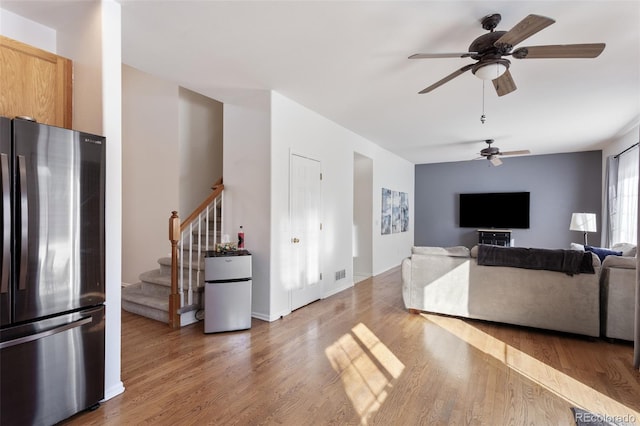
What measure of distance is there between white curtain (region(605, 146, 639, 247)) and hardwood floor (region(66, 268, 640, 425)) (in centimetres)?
308

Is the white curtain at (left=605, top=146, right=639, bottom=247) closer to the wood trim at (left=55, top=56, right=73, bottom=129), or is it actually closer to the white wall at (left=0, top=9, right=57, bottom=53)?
the wood trim at (left=55, top=56, right=73, bottom=129)

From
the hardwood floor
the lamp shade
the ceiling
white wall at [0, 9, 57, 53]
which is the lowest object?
the hardwood floor

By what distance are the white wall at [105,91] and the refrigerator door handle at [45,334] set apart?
7.9 inches

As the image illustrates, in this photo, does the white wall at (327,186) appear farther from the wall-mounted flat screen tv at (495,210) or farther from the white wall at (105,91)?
the wall-mounted flat screen tv at (495,210)

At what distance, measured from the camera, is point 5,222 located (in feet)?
5.61

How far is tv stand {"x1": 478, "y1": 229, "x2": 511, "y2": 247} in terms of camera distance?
25.7ft

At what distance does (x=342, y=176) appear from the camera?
17.7 feet

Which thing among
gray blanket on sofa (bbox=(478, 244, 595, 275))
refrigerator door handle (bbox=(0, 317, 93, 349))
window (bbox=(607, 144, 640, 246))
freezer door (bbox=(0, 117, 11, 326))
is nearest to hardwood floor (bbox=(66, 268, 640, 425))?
refrigerator door handle (bbox=(0, 317, 93, 349))

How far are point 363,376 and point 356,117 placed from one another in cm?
353

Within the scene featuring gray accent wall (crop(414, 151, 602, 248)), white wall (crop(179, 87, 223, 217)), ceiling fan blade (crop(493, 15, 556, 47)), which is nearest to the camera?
ceiling fan blade (crop(493, 15, 556, 47))

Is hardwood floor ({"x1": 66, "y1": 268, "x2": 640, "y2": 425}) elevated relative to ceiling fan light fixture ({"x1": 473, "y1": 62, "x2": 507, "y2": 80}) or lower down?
lower down

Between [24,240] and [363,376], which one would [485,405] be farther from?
[24,240]

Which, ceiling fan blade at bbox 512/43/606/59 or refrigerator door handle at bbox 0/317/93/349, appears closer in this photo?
refrigerator door handle at bbox 0/317/93/349

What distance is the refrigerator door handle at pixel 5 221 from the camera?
1.70 metres
